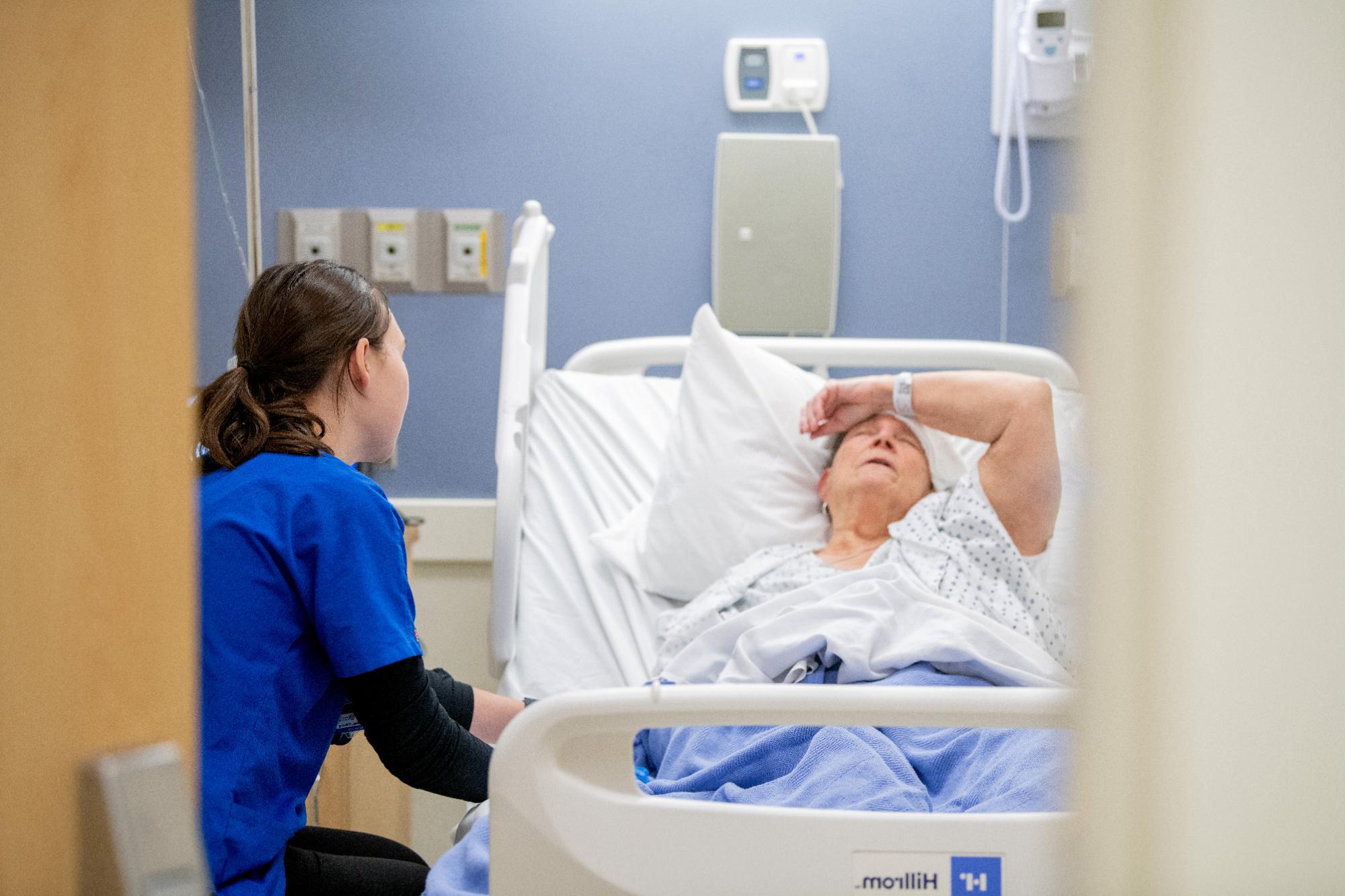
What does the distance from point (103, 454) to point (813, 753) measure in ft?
3.28

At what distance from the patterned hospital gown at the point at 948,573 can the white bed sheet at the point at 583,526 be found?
0.11 meters

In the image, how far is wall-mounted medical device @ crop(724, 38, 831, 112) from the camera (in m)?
2.42

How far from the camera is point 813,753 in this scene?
1210 mm

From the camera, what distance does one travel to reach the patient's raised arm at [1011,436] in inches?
68.3

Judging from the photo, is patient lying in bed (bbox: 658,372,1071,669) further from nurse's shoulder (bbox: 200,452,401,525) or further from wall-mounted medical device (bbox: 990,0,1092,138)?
wall-mounted medical device (bbox: 990,0,1092,138)

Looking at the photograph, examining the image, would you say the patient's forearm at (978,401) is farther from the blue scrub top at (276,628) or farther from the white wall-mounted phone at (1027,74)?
the blue scrub top at (276,628)

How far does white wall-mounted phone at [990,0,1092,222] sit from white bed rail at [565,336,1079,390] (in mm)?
357

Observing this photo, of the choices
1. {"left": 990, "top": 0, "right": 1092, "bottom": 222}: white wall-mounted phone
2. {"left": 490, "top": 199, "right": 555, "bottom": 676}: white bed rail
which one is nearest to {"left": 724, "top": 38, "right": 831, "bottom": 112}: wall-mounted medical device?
{"left": 990, "top": 0, "right": 1092, "bottom": 222}: white wall-mounted phone

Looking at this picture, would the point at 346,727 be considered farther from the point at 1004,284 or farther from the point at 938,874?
the point at 1004,284

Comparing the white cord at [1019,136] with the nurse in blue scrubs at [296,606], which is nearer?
Answer: the nurse in blue scrubs at [296,606]

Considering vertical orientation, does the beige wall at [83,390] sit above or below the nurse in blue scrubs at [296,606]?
above

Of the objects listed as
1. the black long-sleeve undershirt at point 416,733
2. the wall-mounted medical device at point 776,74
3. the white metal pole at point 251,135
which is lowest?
the black long-sleeve undershirt at point 416,733

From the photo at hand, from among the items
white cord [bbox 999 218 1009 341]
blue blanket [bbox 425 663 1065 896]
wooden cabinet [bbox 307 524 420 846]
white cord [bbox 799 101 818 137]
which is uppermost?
white cord [bbox 799 101 818 137]

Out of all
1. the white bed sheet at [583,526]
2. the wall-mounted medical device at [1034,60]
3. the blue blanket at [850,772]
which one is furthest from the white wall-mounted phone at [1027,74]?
the blue blanket at [850,772]
